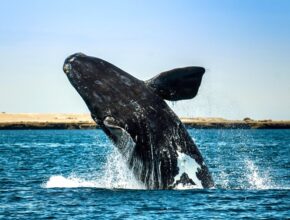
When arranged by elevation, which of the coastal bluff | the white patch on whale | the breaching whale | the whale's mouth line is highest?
the coastal bluff

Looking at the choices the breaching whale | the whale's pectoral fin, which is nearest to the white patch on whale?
the breaching whale

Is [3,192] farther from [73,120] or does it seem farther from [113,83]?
[73,120]

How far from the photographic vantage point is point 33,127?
483ft

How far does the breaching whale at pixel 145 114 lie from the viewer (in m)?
15.3

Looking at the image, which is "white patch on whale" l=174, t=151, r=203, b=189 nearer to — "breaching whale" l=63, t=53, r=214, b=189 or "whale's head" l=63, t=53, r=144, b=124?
"breaching whale" l=63, t=53, r=214, b=189

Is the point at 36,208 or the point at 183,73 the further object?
the point at 36,208

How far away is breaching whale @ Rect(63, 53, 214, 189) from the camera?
50.2 ft

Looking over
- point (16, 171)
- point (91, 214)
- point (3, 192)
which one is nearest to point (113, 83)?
point (91, 214)

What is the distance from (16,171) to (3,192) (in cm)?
964

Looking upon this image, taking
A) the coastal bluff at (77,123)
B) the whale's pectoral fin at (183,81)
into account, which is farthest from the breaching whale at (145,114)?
the coastal bluff at (77,123)

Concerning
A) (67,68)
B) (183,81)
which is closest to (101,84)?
(67,68)

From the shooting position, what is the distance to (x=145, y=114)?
1552 centimetres

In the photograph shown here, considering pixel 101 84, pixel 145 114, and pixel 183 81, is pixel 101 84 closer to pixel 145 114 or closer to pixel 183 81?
pixel 145 114

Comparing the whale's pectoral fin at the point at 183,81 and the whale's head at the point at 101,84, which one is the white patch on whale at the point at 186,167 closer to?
the whale's pectoral fin at the point at 183,81
